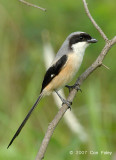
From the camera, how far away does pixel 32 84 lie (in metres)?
6.30

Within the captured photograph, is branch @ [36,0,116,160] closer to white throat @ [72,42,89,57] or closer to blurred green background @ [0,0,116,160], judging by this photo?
white throat @ [72,42,89,57]

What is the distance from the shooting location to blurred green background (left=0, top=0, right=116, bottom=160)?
18.1ft

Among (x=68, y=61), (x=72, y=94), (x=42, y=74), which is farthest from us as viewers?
(x=42, y=74)

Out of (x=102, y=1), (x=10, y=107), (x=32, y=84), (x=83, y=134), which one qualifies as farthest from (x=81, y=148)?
(x=102, y=1)

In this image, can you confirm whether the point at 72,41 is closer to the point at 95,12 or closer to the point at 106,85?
the point at 95,12

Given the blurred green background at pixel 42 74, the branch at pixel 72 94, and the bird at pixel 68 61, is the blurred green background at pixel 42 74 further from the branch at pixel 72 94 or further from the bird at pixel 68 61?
the branch at pixel 72 94

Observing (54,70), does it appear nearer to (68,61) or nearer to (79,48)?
(68,61)

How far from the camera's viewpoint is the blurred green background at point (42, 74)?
5.53 meters

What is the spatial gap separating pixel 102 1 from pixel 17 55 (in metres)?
1.71

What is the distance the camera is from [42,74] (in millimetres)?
6746

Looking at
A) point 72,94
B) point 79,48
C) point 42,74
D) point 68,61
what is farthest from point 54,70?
point 42,74

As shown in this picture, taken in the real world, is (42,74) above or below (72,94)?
above

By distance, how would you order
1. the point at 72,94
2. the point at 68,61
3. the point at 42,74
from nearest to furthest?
the point at 72,94 < the point at 68,61 < the point at 42,74

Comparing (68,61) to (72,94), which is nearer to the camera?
(72,94)
